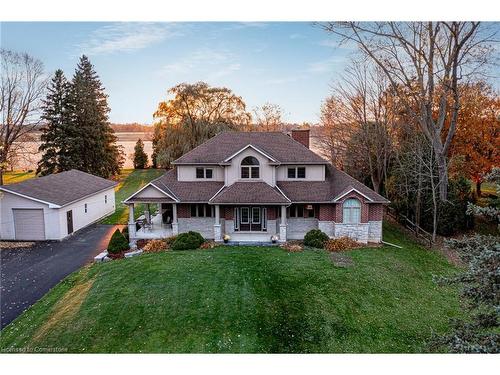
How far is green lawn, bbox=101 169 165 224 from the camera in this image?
20.2 m

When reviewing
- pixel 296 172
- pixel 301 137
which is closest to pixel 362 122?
pixel 301 137

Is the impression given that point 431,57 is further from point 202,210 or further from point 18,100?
point 18,100

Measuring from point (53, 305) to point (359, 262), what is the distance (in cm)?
929

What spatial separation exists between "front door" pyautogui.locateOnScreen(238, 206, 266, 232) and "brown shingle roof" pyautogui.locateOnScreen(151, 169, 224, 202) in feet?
5.01

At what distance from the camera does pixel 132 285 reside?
10.2 meters

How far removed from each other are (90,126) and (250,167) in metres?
20.6

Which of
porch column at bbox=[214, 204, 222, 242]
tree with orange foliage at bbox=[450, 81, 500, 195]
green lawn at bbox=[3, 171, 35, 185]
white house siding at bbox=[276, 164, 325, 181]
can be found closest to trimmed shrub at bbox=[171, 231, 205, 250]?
porch column at bbox=[214, 204, 222, 242]

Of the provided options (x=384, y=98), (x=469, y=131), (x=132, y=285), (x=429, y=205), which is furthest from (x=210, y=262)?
(x=469, y=131)

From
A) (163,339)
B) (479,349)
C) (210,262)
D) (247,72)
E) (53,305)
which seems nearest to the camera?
(479,349)

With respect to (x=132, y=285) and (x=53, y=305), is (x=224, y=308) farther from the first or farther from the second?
(x=53, y=305)

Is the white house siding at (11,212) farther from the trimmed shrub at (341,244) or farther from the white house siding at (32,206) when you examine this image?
the trimmed shrub at (341,244)

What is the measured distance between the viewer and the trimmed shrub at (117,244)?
1351 centimetres

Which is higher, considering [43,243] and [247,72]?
[247,72]

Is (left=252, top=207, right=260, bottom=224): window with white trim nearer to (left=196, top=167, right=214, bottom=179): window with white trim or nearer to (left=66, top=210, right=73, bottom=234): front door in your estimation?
(left=196, top=167, right=214, bottom=179): window with white trim
